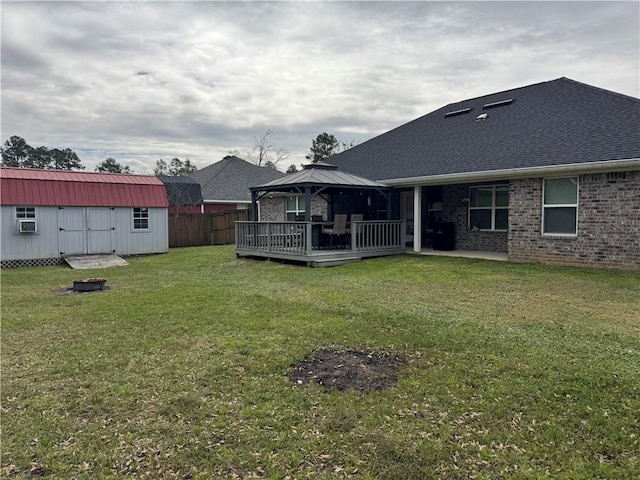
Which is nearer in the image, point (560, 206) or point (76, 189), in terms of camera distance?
point (560, 206)

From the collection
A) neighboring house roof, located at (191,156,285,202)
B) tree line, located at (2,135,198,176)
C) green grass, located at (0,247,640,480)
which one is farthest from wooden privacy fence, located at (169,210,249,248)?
tree line, located at (2,135,198,176)

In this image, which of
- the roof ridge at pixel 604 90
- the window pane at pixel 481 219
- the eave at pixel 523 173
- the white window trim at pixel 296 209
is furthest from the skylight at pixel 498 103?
the white window trim at pixel 296 209

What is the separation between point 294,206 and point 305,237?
7.28 meters

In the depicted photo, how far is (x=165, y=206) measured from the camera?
17.4m

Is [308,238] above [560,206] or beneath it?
beneath

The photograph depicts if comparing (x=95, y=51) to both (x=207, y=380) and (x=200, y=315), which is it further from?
(x=207, y=380)

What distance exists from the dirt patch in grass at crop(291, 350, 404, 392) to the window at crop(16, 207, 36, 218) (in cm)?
1351

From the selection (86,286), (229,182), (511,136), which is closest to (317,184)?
(511,136)

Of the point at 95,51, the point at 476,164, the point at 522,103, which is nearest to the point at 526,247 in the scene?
the point at 476,164

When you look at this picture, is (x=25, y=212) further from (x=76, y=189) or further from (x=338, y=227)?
(x=338, y=227)

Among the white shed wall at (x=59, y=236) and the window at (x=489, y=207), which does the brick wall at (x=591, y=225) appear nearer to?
the window at (x=489, y=207)

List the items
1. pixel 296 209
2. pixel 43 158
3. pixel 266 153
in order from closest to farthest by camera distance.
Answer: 1. pixel 296 209
2. pixel 266 153
3. pixel 43 158

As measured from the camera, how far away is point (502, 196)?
44.5 feet

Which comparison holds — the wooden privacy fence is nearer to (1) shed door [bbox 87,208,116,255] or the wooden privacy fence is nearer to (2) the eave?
Result: (1) shed door [bbox 87,208,116,255]
